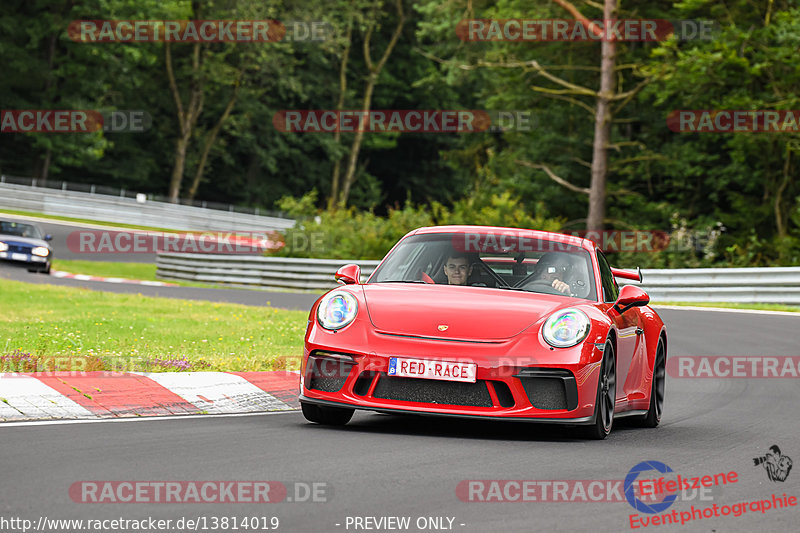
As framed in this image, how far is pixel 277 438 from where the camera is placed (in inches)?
296

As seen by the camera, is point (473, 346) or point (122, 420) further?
point (122, 420)

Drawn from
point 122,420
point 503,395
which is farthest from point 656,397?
point 122,420

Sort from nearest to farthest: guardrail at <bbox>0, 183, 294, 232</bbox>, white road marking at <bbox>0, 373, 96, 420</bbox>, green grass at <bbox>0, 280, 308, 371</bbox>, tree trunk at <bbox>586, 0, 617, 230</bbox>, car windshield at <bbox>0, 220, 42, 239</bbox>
Answer: white road marking at <bbox>0, 373, 96, 420</bbox>
green grass at <bbox>0, 280, 308, 371</bbox>
car windshield at <bbox>0, 220, 42, 239</bbox>
tree trunk at <bbox>586, 0, 617, 230</bbox>
guardrail at <bbox>0, 183, 294, 232</bbox>

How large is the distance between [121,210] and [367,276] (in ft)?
94.6

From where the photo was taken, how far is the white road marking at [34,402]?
812 centimetres

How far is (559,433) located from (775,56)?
81.2 feet

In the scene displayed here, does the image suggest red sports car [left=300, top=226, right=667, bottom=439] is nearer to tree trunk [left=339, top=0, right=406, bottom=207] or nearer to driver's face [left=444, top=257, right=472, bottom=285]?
driver's face [left=444, top=257, right=472, bottom=285]

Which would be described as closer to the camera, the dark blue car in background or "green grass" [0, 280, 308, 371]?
"green grass" [0, 280, 308, 371]

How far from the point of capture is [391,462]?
6.70 m

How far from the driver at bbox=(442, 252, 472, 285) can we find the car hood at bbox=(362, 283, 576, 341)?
0.44 meters

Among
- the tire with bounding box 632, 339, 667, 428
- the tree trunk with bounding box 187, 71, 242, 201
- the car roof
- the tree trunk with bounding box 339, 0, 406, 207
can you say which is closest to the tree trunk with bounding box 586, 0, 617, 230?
the tire with bounding box 632, 339, 667, 428

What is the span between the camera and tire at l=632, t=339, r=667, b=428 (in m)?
9.40

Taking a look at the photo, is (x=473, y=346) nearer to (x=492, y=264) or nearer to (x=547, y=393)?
(x=547, y=393)

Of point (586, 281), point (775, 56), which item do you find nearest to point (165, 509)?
point (586, 281)
